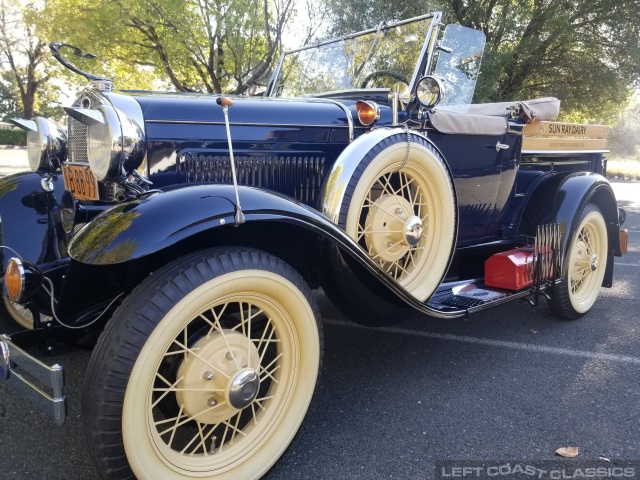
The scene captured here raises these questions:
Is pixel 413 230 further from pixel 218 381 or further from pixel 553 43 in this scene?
pixel 553 43

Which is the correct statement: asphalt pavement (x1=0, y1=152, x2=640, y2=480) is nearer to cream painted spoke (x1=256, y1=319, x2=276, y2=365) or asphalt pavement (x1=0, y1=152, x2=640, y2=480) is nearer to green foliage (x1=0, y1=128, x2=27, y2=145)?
cream painted spoke (x1=256, y1=319, x2=276, y2=365)

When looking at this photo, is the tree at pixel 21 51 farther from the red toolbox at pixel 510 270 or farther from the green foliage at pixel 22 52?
the red toolbox at pixel 510 270

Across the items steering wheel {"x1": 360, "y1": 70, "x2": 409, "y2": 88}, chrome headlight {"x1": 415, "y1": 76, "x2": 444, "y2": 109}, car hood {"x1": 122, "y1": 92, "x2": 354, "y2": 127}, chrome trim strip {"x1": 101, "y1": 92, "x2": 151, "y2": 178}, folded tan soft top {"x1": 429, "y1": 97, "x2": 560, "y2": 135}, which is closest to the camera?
chrome trim strip {"x1": 101, "y1": 92, "x2": 151, "y2": 178}

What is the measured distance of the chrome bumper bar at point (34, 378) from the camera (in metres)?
1.55

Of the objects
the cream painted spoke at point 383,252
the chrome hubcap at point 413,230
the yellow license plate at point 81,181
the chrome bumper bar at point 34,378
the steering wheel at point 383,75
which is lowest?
the chrome bumper bar at point 34,378

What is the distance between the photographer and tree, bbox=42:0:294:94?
10289 millimetres

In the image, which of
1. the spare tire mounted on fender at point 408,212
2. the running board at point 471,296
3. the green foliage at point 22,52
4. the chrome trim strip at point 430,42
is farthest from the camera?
the green foliage at point 22,52

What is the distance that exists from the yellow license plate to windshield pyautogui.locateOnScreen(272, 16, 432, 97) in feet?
5.62

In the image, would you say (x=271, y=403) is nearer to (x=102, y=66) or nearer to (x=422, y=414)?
(x=422, y=414)

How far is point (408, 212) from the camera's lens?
2697mm

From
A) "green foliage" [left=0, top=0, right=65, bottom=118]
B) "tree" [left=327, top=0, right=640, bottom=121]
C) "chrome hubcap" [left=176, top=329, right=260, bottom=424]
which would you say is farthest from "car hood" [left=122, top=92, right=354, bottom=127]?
"green foliage" [left=0, top=0, right=65, bottom=118]

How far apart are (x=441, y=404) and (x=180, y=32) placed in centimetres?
984

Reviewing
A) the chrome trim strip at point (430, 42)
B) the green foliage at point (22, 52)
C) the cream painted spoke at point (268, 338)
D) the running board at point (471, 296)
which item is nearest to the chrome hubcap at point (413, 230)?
the running board at point (471, 296)

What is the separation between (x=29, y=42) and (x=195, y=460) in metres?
28.8
